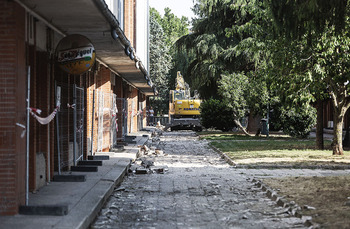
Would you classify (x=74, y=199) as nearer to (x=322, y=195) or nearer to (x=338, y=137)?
(x=322, y=195)

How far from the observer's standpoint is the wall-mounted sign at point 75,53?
414 inches

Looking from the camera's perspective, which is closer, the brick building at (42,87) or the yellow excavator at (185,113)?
the brick building at (42,87)

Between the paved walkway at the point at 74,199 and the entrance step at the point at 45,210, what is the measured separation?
0.09 m

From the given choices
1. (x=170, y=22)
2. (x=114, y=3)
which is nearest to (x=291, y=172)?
(x=114, y=3)

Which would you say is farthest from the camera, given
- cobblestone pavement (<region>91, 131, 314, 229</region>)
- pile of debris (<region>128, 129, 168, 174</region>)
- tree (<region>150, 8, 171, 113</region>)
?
tree (<region>150, 8, 171, 113</region>)

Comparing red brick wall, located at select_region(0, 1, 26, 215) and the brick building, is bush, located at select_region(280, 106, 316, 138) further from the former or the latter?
red brick wall, located at select_region(0, 1, 26, 215)

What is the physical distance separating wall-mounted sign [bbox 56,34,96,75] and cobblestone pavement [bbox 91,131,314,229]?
2.64m

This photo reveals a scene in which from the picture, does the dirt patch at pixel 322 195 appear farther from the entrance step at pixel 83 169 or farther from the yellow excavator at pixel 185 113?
the yellow excavator at pixel 185 113

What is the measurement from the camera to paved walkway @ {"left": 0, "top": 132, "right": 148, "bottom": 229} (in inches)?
261

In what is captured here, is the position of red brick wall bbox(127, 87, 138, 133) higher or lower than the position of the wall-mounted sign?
lower

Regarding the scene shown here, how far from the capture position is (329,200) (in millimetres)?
8812

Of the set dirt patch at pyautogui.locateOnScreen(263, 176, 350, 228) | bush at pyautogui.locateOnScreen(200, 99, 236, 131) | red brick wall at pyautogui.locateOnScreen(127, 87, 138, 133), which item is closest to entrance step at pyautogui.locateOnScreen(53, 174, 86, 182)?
dirt patch at pyautogui.locateOnScreen(263, 176, 350, 228)

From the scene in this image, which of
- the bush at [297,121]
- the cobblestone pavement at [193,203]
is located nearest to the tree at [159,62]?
the bush at [297,121]

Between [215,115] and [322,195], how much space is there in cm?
2907
